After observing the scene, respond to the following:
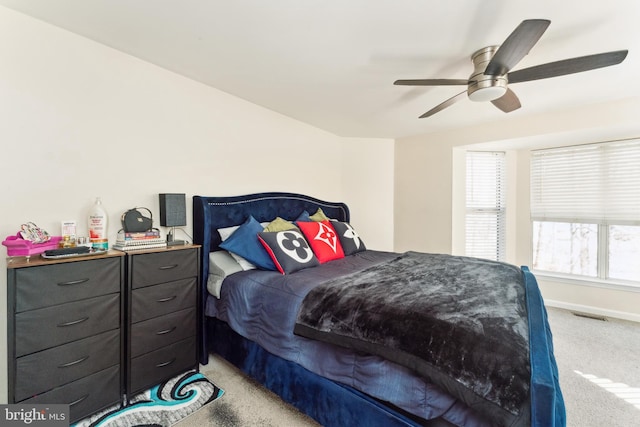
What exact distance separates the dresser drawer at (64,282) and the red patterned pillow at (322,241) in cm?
148

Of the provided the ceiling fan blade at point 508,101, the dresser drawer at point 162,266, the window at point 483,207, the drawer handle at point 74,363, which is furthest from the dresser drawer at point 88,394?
the window at point 483,207

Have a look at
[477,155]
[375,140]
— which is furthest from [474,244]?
[375,140]

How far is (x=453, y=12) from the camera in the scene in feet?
5.02

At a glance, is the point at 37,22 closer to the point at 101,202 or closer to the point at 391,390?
the point at 101,202

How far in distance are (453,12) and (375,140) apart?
2793mm

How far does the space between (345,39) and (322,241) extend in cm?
165

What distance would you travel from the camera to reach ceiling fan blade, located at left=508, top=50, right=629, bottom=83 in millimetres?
1448

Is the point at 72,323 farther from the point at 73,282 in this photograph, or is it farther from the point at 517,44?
the point at 517,44

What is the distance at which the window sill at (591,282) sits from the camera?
10.6 ft

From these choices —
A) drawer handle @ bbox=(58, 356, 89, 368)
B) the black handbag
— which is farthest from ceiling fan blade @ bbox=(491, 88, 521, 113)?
drawer handle @ bbox=(58, 356, 89, 368)

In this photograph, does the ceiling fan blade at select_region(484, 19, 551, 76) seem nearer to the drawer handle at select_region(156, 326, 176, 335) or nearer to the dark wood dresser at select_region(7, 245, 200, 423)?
the dark wood dresser at select_region(7, 245, 200, 423)

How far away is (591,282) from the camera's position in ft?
11.3

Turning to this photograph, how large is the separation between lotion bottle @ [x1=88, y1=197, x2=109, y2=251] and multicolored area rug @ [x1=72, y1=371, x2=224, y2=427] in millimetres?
983

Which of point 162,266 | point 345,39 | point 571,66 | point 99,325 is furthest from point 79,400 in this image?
point 571,66
